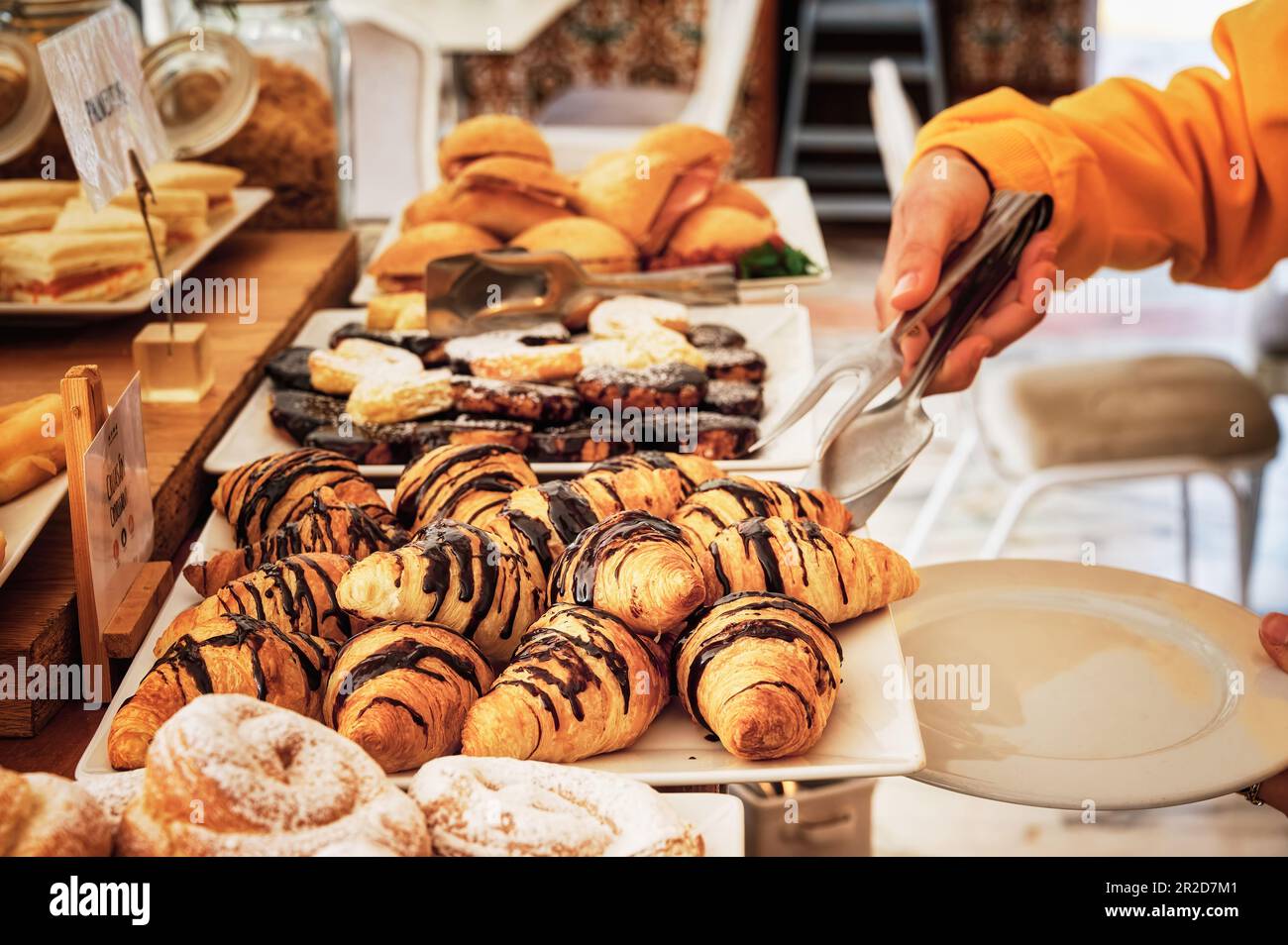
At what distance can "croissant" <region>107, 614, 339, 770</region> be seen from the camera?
0.80 m

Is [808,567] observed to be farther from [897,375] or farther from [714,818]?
[897,375]

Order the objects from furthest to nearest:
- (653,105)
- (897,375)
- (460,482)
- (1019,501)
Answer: (653,105), (1019,501), (897,375), (460,482)

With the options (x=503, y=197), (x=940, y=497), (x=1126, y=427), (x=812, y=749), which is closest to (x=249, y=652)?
(x=812, y=749)

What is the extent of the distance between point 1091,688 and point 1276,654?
0.50ft

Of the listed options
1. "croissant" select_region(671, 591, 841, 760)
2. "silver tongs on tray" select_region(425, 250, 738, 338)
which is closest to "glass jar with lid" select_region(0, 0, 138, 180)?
"silver tongs on tray" select_region(425, 250, 738, 338)

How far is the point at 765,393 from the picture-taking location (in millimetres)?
1553

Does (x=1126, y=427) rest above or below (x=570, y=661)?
below

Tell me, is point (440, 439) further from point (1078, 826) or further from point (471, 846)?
point (1078, 826)

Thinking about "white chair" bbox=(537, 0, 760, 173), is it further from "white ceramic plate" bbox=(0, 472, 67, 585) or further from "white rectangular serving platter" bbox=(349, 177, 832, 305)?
"white ceramic plate" bbox=(0, 472, 67, 585)

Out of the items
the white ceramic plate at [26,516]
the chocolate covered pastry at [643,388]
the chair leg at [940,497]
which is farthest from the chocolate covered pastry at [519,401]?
A: the chair leg at [940,497]

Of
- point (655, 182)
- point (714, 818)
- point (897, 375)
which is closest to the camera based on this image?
point (714, 818)

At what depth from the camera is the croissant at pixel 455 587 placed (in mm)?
861

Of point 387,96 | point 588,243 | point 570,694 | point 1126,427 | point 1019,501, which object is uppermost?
point 387,96

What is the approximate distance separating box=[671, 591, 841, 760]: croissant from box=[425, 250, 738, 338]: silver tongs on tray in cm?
86
